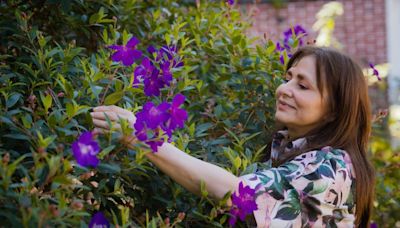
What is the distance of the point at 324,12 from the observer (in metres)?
7.13

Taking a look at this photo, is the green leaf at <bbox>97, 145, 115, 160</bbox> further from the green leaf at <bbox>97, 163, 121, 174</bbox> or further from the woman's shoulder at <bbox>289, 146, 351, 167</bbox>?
the woman's shoulder at <bbox>289, 146, 351, 167</bbox>

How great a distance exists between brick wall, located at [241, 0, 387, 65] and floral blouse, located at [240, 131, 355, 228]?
578cm

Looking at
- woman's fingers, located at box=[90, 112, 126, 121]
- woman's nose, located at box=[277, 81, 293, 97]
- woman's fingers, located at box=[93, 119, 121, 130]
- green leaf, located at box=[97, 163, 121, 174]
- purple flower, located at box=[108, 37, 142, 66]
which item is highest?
purple flower, located at box=[108, 37, 142, 66]

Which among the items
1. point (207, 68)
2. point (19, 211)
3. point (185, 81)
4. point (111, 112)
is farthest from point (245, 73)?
point (19, 211)

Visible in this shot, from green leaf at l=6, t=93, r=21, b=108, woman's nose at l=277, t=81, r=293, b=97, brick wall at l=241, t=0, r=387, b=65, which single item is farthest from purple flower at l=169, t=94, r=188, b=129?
brick wall at l=241, t=0, r=387, b=65

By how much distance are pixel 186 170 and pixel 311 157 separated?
420 millimetres

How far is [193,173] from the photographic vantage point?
1.67 meters

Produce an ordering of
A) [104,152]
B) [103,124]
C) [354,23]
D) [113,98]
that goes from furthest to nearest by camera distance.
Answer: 1. [354,23]
2. [113,98]
3. [103,124]
4. [104,152]

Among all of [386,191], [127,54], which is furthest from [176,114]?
[386,191]

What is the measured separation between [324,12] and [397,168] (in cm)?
423

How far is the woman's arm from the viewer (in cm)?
164

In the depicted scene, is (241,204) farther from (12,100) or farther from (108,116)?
(12,100)

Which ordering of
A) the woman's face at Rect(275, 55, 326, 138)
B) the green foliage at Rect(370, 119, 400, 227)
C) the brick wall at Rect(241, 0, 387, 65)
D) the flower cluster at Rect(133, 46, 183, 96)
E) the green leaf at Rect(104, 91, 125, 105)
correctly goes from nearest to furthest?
the green leaf at Rect(104, 91, 125, 105)
the flower cluster at Rect(133, 46, 183, 96)
the woman's face at Rect(275, 55, 326, 138)
the green foliage at Rect(370, 119, 400, 227)
the brick wall at Rect(241, 0, 387, 65)

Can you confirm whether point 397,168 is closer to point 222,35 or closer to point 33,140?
point 222,35
